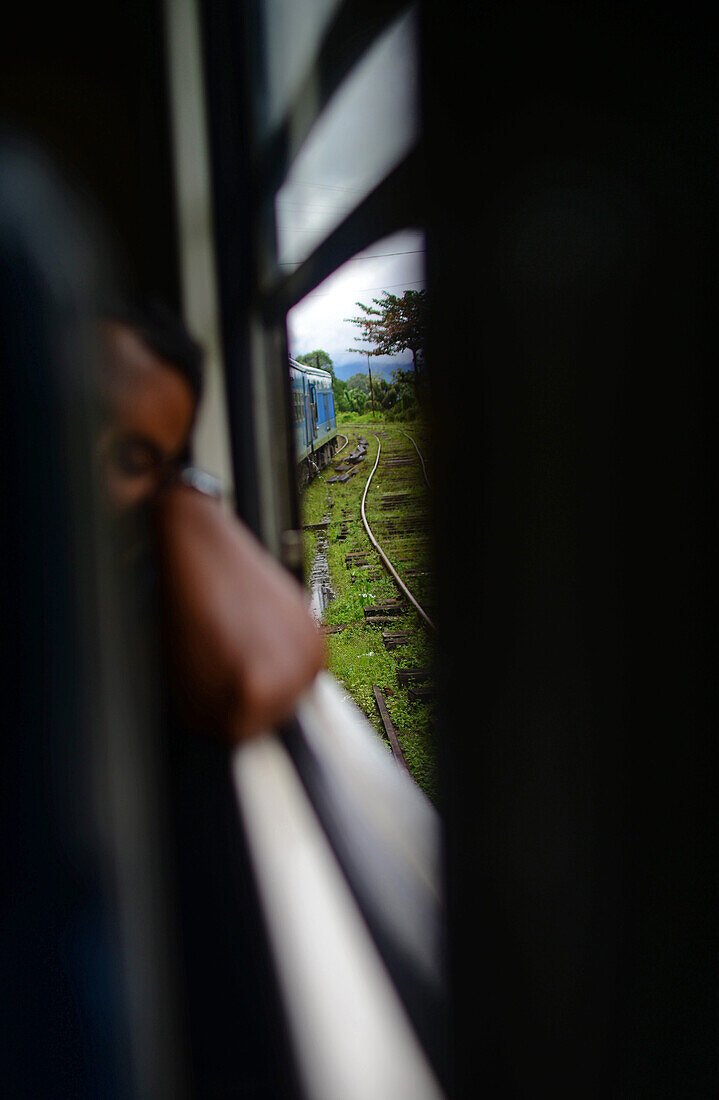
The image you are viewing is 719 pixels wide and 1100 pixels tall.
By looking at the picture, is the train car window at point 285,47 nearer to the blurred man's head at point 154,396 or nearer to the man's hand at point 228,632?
the blurred man's head at point 154,396

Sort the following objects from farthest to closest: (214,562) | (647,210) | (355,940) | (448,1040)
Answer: (214,562), (355,940), (448,1040), (647,210)

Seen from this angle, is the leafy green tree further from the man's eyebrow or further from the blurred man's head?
Result: the man's eyebrow

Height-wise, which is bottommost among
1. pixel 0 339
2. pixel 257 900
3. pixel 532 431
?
pixel 257 900

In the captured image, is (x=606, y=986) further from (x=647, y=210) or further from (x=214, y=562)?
(x=214, y=562)

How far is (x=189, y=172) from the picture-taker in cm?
204

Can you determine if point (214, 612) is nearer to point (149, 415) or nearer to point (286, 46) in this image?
point (149, 415)

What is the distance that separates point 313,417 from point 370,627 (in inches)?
21.4

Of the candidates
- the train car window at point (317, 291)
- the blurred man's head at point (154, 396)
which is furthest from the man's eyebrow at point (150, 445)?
the train car window at point (317, 291)

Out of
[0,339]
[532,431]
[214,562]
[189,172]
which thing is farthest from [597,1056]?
[189,172]

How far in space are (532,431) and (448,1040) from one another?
390 millimetres

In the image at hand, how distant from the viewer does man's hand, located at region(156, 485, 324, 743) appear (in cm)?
135

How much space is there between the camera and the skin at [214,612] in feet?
4.27

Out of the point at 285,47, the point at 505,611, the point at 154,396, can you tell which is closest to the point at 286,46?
the point at 285,47

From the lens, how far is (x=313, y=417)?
107cm
